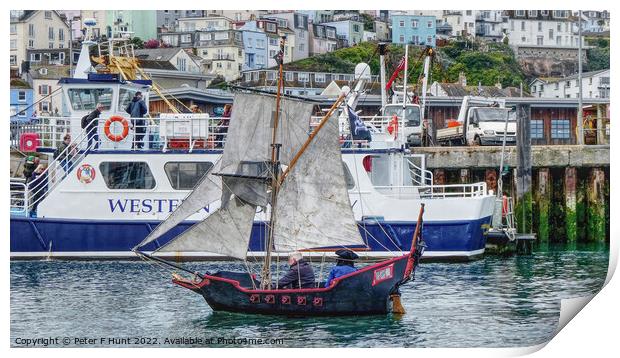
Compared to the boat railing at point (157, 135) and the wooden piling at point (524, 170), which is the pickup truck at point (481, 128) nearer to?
the wooden piling at point (524, 170)

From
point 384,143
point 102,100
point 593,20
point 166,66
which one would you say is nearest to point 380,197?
point 384,143

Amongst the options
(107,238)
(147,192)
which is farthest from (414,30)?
(107,238)

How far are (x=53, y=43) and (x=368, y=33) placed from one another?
15.9m

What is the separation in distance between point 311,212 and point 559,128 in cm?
2152

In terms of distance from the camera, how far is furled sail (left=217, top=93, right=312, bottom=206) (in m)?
22.2

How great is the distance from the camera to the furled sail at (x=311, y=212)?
73.2 ft

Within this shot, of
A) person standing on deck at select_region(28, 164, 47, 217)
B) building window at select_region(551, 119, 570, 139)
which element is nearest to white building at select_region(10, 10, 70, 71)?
person standing on deck at select_region(28, 164, 47, 217)

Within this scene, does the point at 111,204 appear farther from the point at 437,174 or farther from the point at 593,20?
the point at 593,20

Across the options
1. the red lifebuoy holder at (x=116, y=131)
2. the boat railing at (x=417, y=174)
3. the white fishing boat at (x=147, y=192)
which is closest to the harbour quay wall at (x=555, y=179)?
the boat railing at (x=417, y=174)

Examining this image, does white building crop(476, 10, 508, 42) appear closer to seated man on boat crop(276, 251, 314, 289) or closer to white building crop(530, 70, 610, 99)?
white building crop(530, 70, 610, 99)

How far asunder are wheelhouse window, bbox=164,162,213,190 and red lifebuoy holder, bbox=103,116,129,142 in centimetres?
112

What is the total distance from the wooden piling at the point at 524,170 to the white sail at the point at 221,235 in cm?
1074
